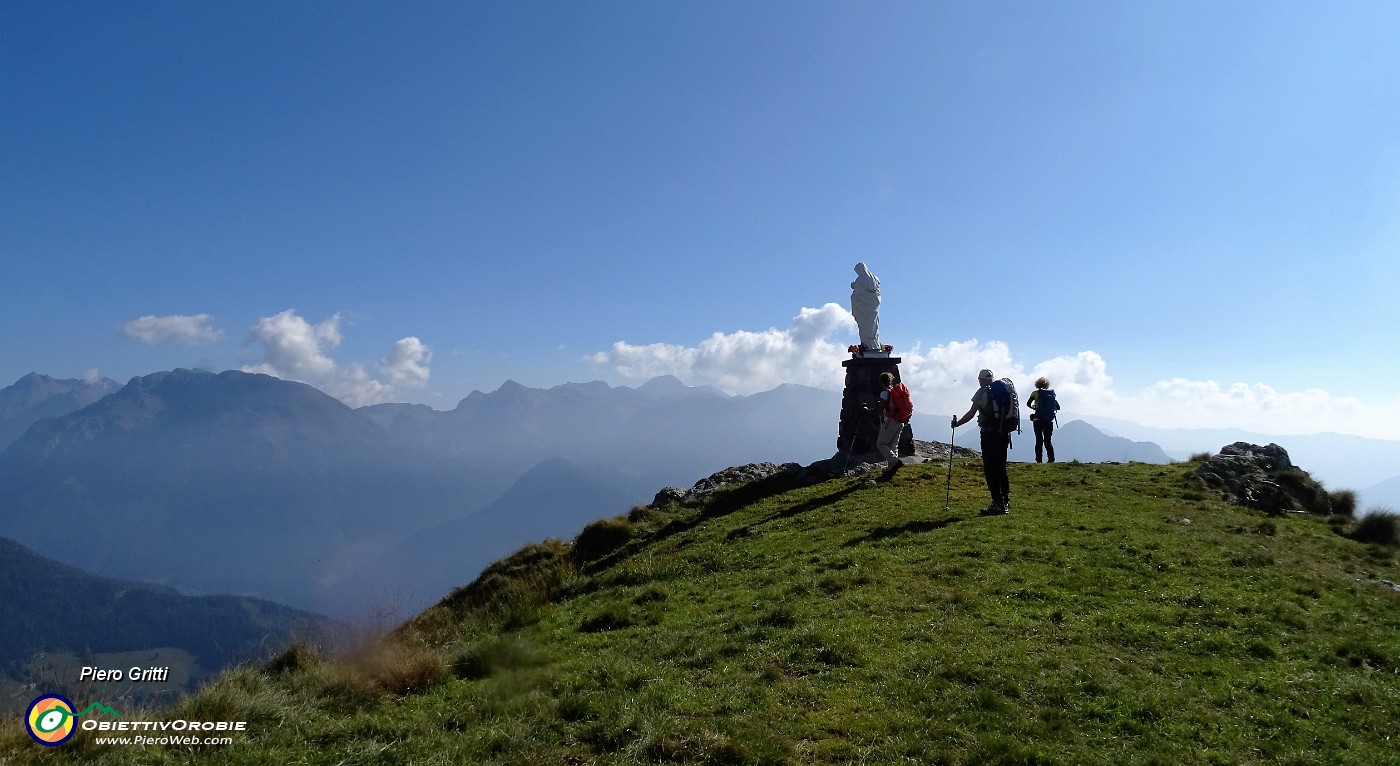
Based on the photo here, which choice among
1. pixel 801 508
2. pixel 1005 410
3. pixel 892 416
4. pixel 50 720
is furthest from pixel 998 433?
pixel 50 720

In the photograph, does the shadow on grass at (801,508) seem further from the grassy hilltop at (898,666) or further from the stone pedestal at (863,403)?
the stone pedestal at (863,403)

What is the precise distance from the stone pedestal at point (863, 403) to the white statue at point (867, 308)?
1.13 meters

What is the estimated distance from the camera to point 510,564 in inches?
941

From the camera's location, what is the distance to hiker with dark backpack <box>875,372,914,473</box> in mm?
25047

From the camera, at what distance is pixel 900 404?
83.1ft

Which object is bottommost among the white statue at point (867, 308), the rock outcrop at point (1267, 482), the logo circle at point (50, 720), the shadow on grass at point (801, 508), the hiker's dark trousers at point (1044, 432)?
the logo circle at point (50, 720)

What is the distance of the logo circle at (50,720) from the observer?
6.07 m

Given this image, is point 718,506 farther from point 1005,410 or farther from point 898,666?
point 898,666

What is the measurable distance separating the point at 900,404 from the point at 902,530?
32.4ft

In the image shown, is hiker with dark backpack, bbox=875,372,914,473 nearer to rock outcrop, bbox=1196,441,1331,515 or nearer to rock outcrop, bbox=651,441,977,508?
rock outcrop, bbox=651,441,977,508

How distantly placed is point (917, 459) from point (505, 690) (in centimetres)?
2327

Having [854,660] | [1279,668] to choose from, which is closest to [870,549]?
[854,660]

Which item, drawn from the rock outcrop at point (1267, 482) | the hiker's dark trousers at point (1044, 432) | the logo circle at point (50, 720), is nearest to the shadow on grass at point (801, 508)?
the hiker's dark trousers at point (1044, 432)

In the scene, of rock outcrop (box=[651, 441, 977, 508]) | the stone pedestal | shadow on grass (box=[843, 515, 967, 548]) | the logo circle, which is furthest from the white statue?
the logo circle
